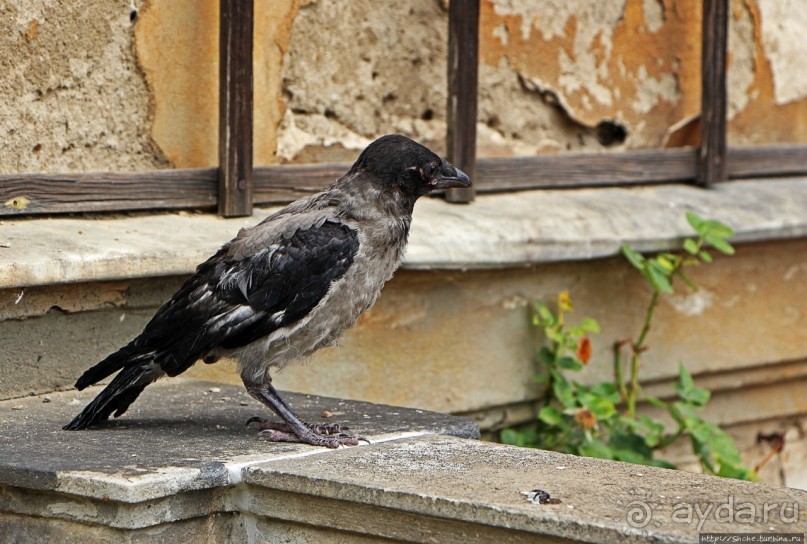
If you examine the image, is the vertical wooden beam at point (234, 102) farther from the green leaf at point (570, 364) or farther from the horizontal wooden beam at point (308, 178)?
the green leaf at point (570, 364)

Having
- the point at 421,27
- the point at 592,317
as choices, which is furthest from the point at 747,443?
the point at 421,27

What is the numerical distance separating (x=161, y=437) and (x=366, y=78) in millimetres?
2267

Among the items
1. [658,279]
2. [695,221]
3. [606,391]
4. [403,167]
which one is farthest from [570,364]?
[403,167]

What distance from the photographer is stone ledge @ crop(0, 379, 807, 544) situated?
10.1 ft

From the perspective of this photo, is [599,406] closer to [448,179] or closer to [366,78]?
[366,78]

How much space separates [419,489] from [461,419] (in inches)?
42.8

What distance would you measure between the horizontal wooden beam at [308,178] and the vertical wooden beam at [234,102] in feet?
0.26

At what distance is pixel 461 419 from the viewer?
14.2ft

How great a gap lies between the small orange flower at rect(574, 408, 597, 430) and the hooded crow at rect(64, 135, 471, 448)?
1856mm

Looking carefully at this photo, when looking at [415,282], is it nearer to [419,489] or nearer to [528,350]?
[528,350]

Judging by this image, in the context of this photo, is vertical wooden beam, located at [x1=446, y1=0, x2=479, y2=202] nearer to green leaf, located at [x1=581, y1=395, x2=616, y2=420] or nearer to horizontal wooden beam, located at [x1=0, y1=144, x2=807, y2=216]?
horizontal wooden beam, located at [x1=0, y1=144, x2=807, y2=216]

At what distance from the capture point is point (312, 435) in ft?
12.7

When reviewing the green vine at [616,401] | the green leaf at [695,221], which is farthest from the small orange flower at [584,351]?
the green leaf at [695,221]

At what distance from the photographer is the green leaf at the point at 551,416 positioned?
574 cm
